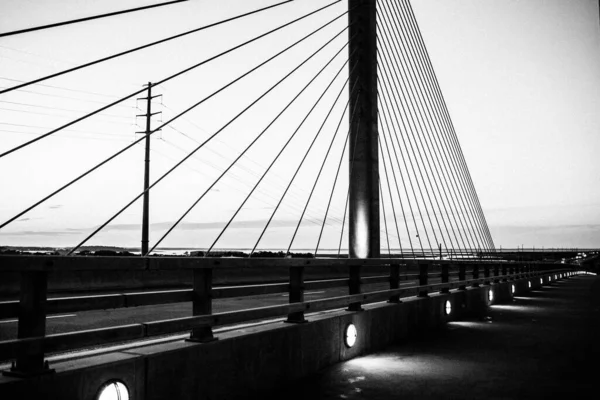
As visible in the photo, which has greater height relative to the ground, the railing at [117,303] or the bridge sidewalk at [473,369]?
the railing at [117,303]

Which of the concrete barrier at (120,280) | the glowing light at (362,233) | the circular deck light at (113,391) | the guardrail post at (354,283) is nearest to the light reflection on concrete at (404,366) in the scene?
the guardrail post at (354,283)

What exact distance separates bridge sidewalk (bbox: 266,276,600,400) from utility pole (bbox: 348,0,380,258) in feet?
7.47

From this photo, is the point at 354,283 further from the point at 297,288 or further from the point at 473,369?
the point at 473,369

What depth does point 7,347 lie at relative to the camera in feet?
10.6

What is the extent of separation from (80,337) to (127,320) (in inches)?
310

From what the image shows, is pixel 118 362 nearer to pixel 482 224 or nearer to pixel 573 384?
pixel 573 384

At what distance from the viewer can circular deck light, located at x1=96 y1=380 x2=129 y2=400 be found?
3.81 meters

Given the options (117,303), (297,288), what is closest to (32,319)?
(117,303)

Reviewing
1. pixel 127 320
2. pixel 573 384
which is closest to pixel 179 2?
pixel 127 320

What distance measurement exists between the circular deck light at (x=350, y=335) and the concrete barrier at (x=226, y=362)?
7 cm

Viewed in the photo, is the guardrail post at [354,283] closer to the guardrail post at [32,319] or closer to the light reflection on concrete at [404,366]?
the light reflection on concrete at [404,366]

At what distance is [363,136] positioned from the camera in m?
11.3

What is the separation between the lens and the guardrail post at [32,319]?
3.42 metres

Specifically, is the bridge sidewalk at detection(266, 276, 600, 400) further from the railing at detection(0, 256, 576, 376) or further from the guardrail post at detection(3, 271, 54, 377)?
the guardrail post at detection(3, 271, 54, 377)
